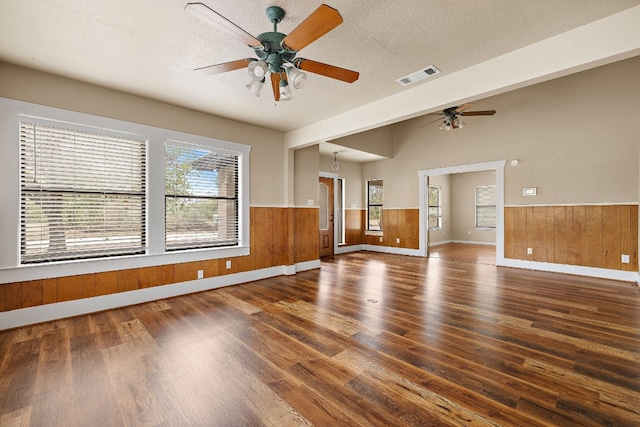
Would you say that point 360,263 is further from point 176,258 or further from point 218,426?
point 218,426

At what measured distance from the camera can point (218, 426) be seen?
5.24 ft

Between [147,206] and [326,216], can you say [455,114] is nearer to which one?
[326,216]

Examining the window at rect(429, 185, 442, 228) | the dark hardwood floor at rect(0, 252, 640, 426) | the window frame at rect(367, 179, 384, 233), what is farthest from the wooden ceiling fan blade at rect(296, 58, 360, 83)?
the window at rect(429, 185, 442, 228)

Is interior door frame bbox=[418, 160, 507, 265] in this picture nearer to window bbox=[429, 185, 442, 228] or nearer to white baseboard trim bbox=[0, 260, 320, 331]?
window bbox=[429, 185, 442, 228]

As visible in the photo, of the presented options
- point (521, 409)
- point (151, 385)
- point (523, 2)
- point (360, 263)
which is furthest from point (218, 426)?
point (360, 263)

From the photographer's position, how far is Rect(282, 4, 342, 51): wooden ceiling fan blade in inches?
67.5

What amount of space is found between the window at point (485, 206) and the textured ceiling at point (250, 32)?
803cm

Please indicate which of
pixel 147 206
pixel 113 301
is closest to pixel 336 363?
pixel 113 301

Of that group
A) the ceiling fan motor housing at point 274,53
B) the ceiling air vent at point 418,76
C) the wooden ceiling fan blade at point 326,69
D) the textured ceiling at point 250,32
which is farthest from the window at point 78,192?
the ceiling air vent at point 418,76

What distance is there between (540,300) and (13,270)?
20.2ft

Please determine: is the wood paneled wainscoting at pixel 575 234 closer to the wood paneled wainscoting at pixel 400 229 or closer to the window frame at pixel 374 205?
the wood paneled wainscoting at pixel 400 229

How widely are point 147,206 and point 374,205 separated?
21.0 feet

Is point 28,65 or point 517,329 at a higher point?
point 28,65

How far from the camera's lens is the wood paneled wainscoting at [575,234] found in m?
4.77
